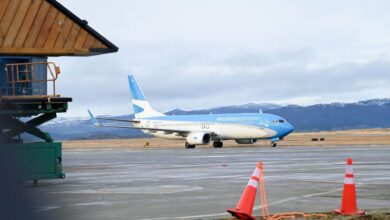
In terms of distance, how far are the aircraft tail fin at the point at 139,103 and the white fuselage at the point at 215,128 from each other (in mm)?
1075

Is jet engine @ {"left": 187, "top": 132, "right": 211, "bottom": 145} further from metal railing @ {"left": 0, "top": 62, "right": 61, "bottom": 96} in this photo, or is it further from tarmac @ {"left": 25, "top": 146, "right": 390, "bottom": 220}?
metal railing @ {"left": 0, "top": 62, "right": 61, "bottom": 96}

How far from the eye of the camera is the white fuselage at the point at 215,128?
6253 centimetres

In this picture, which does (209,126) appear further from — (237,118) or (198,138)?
(237,118)

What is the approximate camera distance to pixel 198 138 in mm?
64938

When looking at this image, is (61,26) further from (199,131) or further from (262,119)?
(199,131)

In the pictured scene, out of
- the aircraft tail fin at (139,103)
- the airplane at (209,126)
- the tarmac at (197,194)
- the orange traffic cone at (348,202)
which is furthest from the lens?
the aircraft tail fin at (139,103)

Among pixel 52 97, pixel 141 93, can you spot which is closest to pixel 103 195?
pixel 52 97

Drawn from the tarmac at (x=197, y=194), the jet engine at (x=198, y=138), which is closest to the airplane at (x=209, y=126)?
the jet engine at (x=198, y=138)

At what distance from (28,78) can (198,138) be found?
47.8 meters

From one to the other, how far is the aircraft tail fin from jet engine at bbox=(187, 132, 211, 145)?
8812 millimetres

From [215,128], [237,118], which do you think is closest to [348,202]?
[237,118]

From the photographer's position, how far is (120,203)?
13.3 meters

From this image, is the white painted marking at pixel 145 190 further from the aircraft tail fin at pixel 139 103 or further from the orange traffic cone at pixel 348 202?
the aircraft tail fin at pixel 139 103

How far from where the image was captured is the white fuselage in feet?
205
